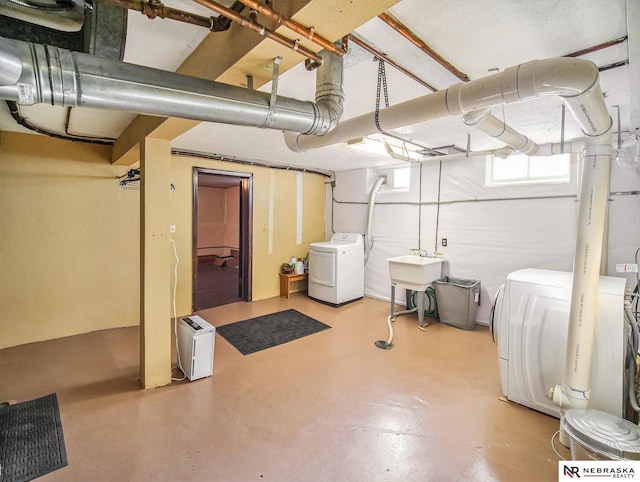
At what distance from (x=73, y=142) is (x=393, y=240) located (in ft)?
14.5

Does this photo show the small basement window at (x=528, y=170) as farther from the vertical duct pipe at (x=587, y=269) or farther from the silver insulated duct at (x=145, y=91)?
the silver insulated duct at (x=145, y=91)

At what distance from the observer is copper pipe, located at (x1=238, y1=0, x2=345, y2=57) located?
37.5 inches

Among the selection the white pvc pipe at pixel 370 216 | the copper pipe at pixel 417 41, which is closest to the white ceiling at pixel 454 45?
the copper pipe at pixel 417 41

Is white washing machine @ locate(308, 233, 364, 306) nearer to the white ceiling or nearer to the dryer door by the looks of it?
the dryer door

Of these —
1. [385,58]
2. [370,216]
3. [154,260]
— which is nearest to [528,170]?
[370,216]

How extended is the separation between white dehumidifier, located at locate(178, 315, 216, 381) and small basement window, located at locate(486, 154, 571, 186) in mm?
3789

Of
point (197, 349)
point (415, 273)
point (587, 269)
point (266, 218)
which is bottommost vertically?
point (197, 349)

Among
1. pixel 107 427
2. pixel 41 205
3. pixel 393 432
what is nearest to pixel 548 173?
pixel 393 432

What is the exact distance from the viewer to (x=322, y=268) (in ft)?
15.9

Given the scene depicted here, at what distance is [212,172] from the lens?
4355 millimetres

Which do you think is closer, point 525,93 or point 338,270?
point 525,93

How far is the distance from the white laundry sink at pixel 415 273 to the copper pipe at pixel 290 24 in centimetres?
311

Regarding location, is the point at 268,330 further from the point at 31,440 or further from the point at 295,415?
the point at 31,440

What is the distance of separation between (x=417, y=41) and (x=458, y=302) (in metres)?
3.26
